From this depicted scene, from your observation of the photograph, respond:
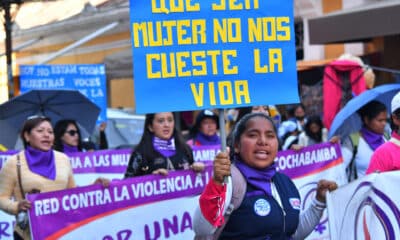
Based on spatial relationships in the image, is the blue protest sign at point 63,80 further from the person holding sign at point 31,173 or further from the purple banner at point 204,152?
the person holding sign at point 31,173

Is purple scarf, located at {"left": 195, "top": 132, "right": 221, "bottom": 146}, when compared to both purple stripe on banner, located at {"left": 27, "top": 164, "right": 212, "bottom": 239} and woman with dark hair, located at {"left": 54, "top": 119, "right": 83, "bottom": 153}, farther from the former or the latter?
purple stripe on banner, located at {"left": 27, "top": 164, "right": 212, "bottom": 239}

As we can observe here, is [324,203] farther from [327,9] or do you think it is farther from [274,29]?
[327,9]

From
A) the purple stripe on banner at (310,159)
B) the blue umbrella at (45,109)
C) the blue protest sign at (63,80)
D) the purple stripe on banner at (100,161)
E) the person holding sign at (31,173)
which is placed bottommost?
the purple stripe on banner at (100,161)

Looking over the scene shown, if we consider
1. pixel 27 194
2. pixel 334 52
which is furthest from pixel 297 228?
pixel 334 52

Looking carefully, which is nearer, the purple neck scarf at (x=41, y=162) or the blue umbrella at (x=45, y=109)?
the purple neck scarf at (x=41, y=162)

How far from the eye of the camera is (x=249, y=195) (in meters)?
4.19

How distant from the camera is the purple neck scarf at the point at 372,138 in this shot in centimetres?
672

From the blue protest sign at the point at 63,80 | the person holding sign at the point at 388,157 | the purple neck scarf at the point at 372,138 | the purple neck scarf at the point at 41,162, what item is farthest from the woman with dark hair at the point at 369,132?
the blue protest sign at the point at 63,80

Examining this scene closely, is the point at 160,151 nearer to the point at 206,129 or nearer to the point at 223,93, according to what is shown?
the point at 223,93

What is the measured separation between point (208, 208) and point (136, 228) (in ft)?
8.24

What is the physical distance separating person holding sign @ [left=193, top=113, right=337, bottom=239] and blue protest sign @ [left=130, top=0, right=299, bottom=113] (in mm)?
239

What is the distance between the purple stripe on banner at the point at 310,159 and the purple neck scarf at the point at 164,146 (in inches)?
39.1

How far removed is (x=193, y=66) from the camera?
14.6 ft

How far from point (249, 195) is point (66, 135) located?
16.8 feet
